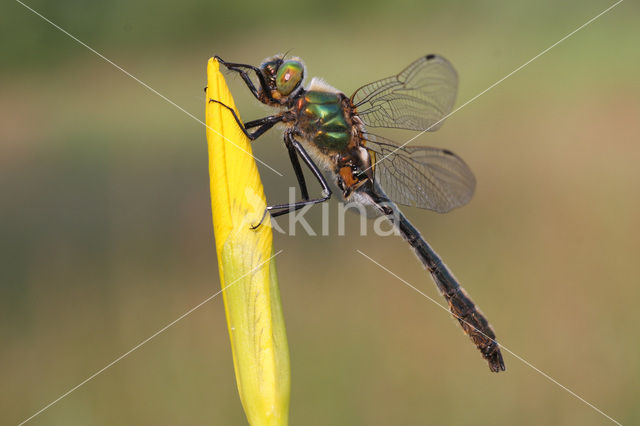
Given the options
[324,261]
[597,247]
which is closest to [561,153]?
[597,247]

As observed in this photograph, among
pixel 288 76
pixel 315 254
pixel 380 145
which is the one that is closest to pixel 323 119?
pixel 288 76

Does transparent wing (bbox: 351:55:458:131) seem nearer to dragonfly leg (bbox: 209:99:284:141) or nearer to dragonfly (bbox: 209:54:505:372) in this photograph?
dragonfly (bbox: 209:54:505:372)

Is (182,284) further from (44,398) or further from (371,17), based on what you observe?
(371,17)

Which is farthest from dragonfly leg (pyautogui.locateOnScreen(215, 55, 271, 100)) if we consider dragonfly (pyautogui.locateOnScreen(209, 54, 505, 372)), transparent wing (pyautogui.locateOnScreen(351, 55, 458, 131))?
transparent wing (pyautogui.locateOnScreen(351, 55, 458, 131))

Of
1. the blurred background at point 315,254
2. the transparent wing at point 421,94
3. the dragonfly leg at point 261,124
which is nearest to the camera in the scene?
the dragonfly leg at point 261,124

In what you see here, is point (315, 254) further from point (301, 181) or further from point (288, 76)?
point (288, 76)

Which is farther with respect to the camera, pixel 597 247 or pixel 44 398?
pixel 597 247

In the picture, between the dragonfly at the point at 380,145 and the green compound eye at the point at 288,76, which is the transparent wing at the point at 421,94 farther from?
the green compound eye at the point at 288,76

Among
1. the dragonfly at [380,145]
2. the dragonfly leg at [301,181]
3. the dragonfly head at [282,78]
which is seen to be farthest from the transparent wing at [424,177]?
the dragonfly head at [282,78]
